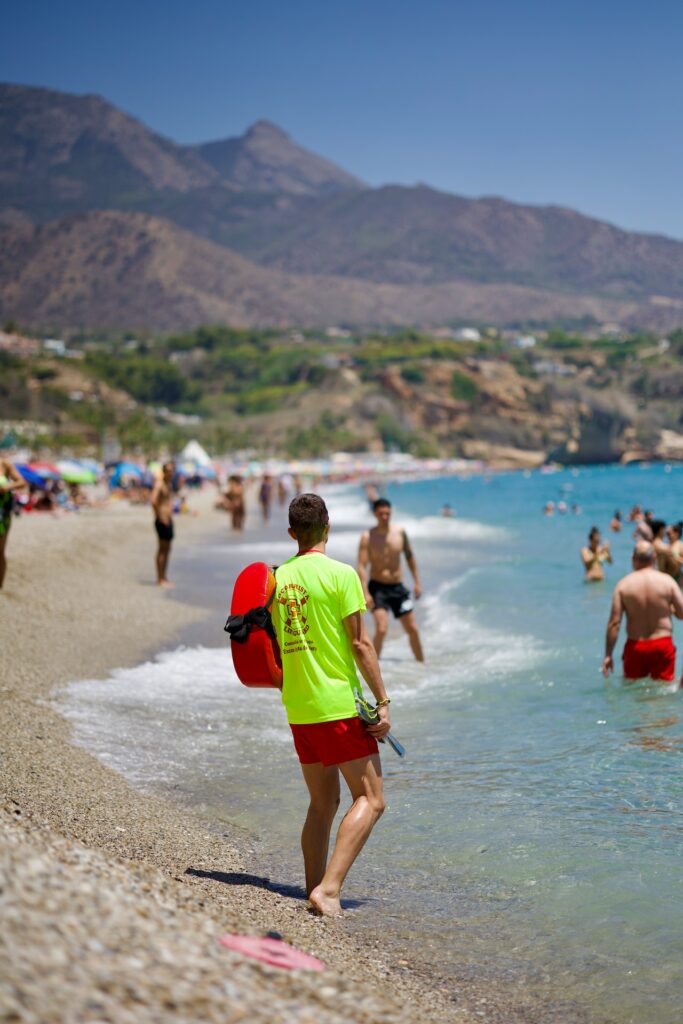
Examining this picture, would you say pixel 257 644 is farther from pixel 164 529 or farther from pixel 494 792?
pixel 164 529

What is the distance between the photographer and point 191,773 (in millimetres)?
6367

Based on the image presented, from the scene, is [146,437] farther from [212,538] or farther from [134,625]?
[134,625]

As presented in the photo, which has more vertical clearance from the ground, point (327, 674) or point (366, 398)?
point (366, 398)

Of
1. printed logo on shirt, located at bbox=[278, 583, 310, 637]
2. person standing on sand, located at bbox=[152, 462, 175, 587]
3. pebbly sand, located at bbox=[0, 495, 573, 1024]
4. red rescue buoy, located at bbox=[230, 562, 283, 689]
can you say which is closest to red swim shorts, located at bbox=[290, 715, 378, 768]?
red rescue buoy, located at bbox=[230, 562, 283, 689]

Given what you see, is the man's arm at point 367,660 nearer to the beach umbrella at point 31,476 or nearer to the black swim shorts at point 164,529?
the black swim shorts at point 164,529

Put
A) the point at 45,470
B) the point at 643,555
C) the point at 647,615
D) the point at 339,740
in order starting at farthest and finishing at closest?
1. the point at 45,470
2. the point at 647,615
3. the point at 643,555
4. the point at 339,740

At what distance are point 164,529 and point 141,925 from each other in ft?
39.1

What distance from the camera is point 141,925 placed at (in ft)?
9.29

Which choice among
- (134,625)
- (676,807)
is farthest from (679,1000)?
(134,625)

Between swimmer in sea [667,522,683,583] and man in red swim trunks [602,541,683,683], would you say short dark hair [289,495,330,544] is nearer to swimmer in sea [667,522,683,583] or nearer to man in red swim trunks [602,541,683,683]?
man in red swim trunks [602,541,683,683]

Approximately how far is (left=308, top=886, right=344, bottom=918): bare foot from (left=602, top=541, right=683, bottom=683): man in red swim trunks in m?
3.86

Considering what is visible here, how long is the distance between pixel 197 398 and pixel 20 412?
49026mm

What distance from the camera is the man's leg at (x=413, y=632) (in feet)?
31.7

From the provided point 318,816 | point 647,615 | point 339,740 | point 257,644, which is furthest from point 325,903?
point 647,615
